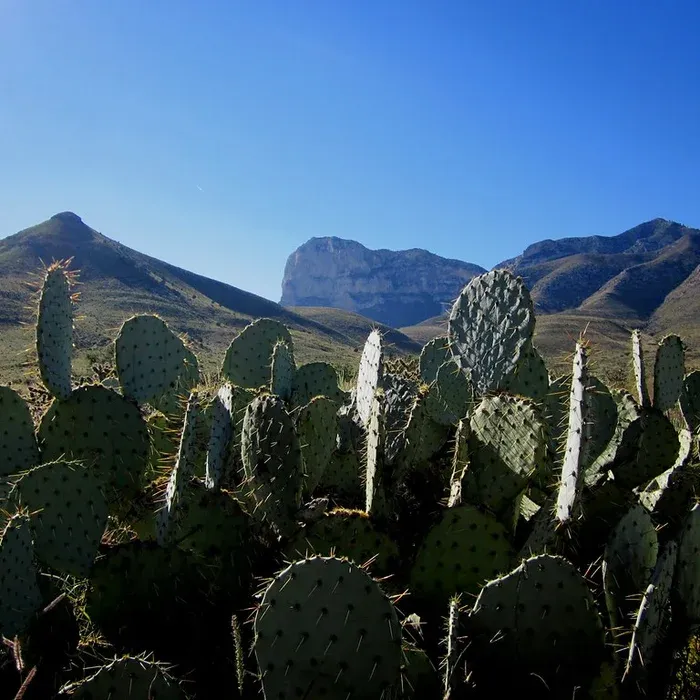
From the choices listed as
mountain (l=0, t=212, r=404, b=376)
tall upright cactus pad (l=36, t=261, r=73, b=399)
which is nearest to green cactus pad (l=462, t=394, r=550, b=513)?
tall upright cactus pad (l=36, t=261, r=73, b=399)

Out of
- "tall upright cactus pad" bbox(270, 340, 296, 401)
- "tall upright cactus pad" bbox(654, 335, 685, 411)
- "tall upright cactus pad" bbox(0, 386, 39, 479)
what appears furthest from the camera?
"tall upright cactus pad" bbox(654, 335, 685, 411)

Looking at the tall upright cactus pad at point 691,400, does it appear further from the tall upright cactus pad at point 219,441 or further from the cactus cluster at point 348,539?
the tall upright cactus pad at point 219,441

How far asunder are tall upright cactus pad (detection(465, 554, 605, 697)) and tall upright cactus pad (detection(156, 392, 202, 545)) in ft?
3.73

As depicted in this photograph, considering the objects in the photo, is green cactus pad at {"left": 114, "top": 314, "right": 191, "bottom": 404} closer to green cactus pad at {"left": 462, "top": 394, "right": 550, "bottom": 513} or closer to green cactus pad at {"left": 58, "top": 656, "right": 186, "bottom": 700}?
green cactus pad at {"left": 462, "top": 394, "right": 550, "bottom": 513}

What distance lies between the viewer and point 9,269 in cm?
5131

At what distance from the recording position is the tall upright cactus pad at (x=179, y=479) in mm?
2377

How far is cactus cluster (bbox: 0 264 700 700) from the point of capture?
1806mm

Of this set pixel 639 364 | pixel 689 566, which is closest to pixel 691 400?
pixel 639 364

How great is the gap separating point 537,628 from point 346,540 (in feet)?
2.58

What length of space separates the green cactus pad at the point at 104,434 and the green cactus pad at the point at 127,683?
168 cm

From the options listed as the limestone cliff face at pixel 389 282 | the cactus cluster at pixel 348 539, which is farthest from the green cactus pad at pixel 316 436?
the limestone cliff face at pixel 389 282

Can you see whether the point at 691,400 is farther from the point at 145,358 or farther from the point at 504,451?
the point at 145,358

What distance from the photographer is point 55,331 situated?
11.4 ft

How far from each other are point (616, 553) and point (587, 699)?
0.54 m
